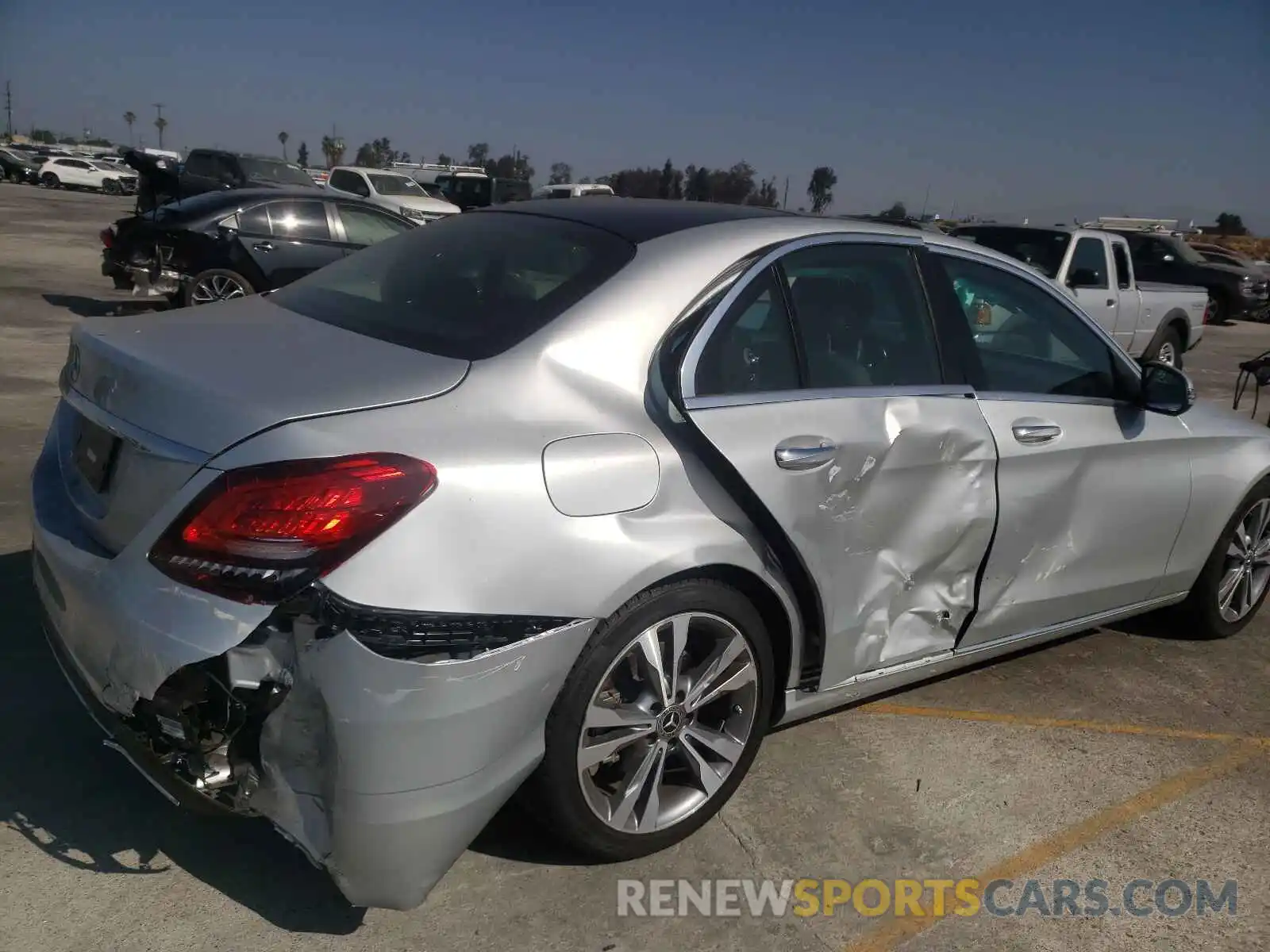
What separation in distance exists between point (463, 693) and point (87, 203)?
133 feet

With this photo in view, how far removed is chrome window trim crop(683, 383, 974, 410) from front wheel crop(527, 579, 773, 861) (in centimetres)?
48

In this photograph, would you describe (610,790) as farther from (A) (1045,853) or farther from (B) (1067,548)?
(B) (1067,548)

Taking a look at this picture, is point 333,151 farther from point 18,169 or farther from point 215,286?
point 215,286

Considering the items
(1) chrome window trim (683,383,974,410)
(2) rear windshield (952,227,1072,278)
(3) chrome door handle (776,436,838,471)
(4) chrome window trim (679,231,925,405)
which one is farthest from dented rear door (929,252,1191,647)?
(2) rear windshield (952,227,1072,278)

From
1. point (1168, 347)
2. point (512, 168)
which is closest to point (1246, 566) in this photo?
point (1168, 347)

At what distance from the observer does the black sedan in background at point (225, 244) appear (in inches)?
424

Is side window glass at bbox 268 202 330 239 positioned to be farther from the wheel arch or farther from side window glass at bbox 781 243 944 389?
the wheel arch

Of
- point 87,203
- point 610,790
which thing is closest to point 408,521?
point 610,790

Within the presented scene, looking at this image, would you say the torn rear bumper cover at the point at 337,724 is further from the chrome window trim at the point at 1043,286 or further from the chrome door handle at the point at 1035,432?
the chrome window trim at the point at 1043,286

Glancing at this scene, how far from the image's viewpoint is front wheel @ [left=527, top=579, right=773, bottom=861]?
8.52ft

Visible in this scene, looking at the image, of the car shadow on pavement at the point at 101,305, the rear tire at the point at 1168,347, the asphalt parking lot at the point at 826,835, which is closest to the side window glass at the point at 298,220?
the car shadow on pavement at the point at 101,305

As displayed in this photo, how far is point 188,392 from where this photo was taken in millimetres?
2465

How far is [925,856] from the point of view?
3066 mm

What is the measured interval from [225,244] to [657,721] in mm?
9473
